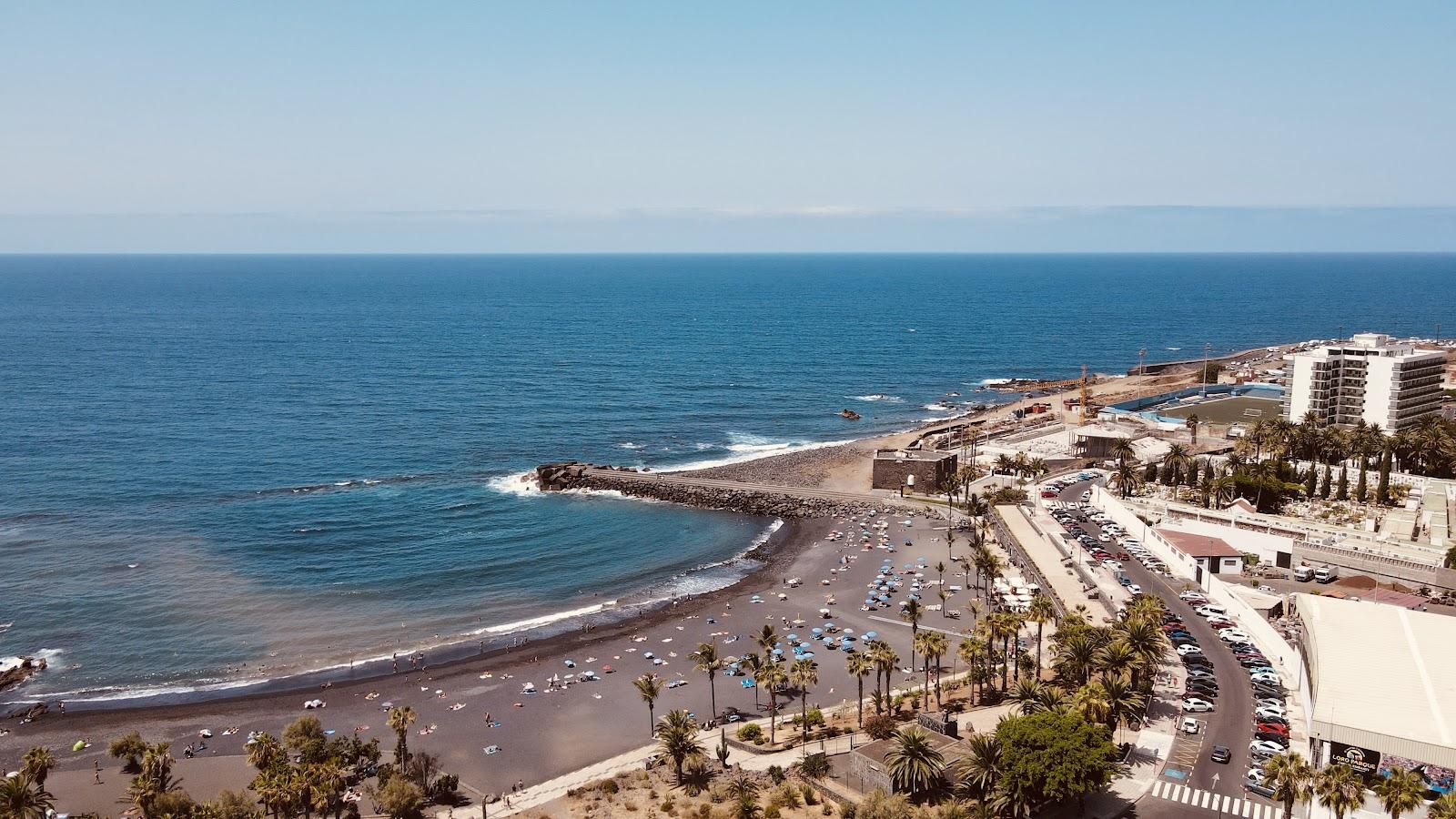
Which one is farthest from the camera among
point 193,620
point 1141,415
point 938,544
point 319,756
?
point 1141,415

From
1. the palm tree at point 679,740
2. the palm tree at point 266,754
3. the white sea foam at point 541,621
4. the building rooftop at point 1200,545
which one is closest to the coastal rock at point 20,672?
the white sea foam at point 541,621

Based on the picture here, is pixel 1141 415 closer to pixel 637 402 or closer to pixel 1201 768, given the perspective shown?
pixel 637 402

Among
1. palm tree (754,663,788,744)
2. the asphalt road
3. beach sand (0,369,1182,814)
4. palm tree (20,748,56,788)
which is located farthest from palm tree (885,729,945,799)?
palm tree (20,748,56,788)

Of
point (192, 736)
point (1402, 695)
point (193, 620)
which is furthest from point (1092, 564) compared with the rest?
point (193, 620)

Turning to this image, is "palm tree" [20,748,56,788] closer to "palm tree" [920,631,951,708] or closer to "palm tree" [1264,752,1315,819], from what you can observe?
"palm tree" [920,631,951,708]

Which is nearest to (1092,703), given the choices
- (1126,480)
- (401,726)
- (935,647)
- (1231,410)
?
(935,647)

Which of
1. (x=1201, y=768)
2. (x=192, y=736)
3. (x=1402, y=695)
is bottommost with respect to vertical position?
(x=192, y=736)

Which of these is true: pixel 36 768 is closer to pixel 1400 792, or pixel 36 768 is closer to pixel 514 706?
pixel 514 706
